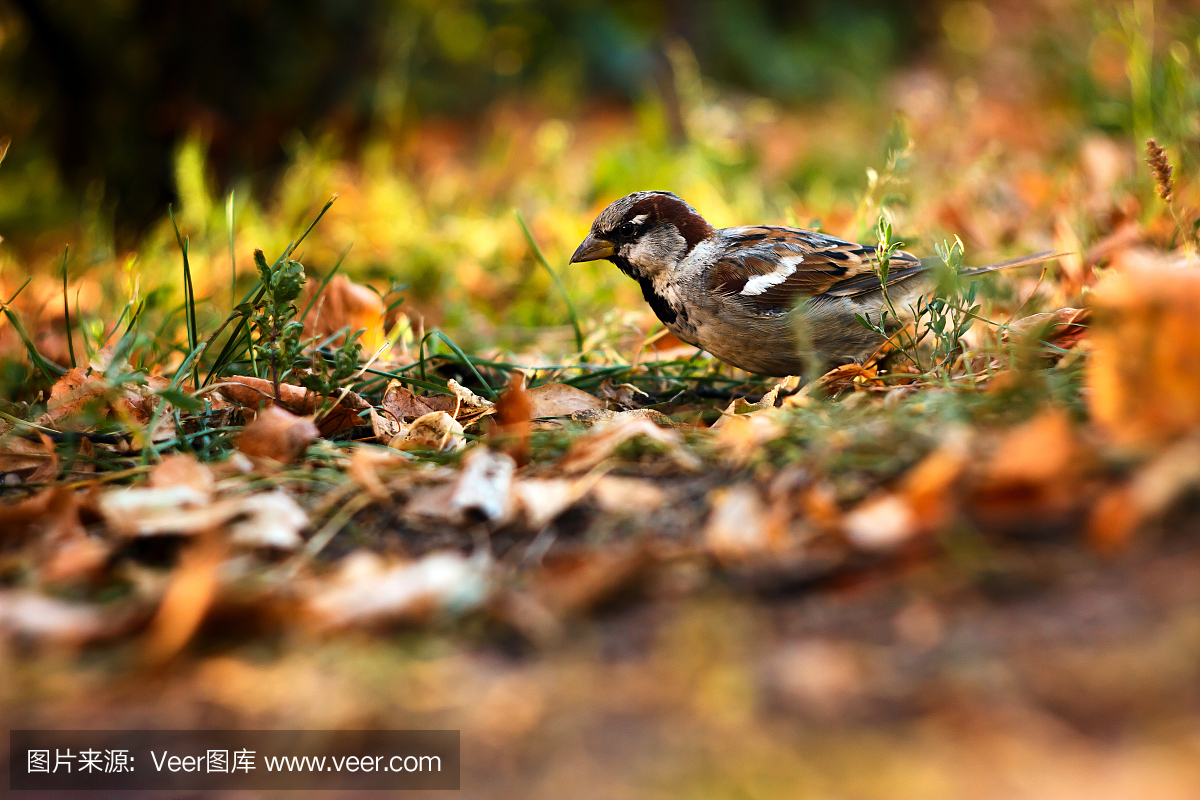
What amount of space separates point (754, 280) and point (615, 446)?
159 centimetres

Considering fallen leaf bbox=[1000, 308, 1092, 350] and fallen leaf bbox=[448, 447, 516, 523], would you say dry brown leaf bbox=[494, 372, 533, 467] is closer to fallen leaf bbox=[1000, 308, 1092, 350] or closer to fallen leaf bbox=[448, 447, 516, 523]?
fallen leaf bbox=[448, 447, 516, 523]

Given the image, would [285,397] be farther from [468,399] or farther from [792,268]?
[792,268]

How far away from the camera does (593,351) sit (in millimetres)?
3949

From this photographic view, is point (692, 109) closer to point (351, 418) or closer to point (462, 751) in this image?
point (351, 418)

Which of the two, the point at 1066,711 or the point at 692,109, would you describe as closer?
the point at 1066,711

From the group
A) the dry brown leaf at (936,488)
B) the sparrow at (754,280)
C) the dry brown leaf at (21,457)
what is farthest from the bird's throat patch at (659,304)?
the dry brown leaf at (21,457)

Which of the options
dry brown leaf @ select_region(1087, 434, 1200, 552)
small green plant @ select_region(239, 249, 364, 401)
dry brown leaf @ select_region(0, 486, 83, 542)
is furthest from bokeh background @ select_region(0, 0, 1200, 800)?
small green plant @ select_region(239, 249, 364, 401)

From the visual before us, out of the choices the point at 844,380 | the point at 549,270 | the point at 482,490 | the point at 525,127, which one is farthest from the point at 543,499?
the point at 525,127

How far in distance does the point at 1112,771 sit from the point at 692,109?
555 centimetres

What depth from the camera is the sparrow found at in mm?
3611

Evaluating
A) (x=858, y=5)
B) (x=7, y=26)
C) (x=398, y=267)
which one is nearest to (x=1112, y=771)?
(x=398, y=267)

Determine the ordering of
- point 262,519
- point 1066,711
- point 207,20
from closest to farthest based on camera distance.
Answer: point 1066,711, point 262,519, point 207,20

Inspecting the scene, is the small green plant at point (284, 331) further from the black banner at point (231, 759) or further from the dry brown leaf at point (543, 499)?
the black banner at point (231, 759)

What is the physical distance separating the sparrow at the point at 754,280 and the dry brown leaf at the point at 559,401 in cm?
67
